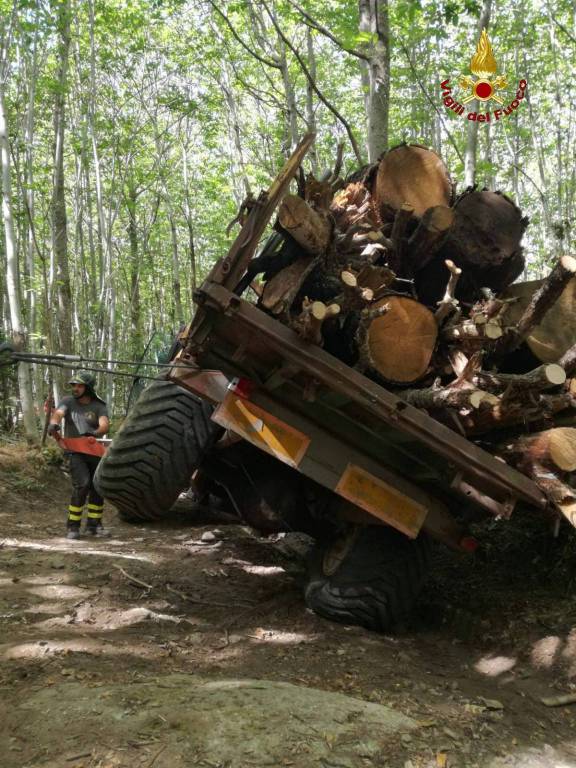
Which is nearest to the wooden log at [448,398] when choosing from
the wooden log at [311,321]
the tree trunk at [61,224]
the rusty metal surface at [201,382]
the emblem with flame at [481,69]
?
the wooden log at [311,321]

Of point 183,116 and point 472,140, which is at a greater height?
point 183,116

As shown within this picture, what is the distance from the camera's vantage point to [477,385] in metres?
3.11

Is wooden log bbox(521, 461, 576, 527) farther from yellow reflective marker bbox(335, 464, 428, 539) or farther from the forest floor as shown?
the forest floor

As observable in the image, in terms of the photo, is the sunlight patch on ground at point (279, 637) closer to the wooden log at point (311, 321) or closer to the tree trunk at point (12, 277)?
the wooden log at point (311, 321)

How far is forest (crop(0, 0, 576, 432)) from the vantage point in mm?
11461

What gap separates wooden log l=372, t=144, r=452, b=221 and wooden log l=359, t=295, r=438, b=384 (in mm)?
979

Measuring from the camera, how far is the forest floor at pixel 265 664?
2.19 metres

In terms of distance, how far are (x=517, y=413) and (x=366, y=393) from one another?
790mm

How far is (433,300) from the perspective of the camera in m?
3.95

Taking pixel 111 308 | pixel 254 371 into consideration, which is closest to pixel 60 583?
pixel 254 371

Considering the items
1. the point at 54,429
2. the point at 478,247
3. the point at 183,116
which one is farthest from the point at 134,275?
the point at 478,247

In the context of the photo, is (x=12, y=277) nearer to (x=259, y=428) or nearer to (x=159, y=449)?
(x=159, y=449)

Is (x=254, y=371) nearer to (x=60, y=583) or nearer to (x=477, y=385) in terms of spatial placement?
(x=477, y=385)

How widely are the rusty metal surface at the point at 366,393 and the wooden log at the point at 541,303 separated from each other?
738 mm
